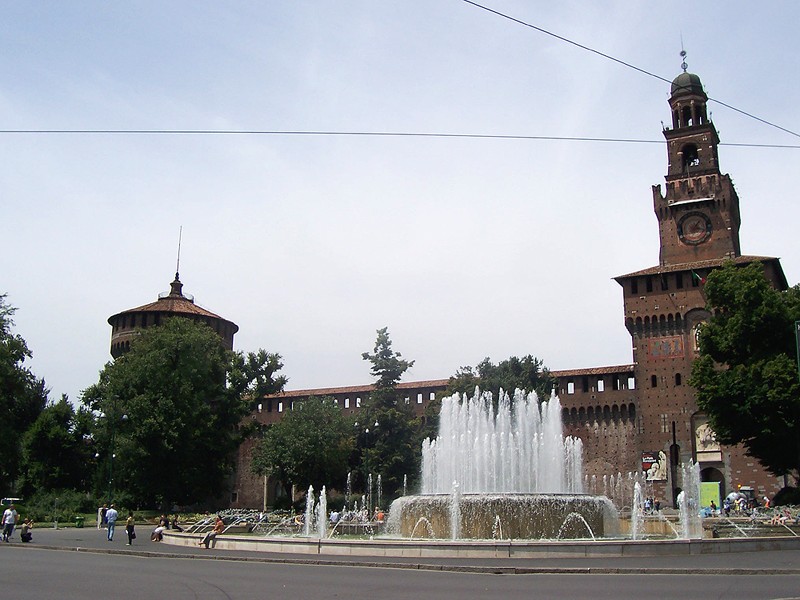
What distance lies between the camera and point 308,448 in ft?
142

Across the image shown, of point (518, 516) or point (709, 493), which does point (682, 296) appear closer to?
point (709, 493)

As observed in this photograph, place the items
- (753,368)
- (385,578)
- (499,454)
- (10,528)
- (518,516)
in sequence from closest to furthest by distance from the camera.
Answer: (385,578) < (518,516) < (10,528) < (499,454) < (753,368)

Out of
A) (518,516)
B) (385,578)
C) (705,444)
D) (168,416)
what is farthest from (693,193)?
(385,578)

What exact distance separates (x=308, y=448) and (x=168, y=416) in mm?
7422

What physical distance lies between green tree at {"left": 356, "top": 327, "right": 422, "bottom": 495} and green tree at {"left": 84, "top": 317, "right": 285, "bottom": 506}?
7219 mm

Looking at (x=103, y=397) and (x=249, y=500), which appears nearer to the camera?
(x=103, y=397)

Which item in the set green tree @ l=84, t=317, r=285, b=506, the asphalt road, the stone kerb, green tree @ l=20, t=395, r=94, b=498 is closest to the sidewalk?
the asphalt road

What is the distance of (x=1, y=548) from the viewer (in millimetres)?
20750

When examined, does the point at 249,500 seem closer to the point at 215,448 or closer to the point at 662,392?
the point at 215,448

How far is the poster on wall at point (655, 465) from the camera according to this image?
44.0 meters

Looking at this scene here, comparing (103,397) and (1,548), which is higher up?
(103,397)

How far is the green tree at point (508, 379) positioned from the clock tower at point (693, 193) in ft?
33.9

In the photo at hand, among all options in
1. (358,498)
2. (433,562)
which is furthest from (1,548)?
(358,498)

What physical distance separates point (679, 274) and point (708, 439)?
942cm
